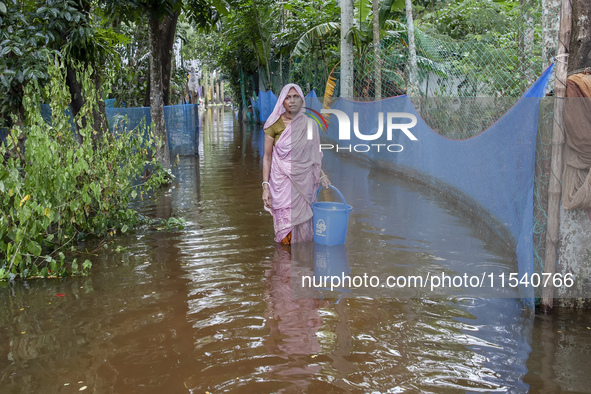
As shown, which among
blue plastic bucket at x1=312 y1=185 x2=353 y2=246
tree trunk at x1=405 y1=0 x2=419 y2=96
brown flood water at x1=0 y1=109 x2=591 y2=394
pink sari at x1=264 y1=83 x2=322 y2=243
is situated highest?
tree trunk at x1=405 y1=0 x2=419 y2=96

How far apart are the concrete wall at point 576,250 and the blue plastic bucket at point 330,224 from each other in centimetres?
204

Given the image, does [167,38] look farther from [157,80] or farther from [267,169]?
[267,169]

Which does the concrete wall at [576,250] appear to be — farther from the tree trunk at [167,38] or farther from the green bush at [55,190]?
the tree trunk at [167,38]

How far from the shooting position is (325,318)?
399 centimetres

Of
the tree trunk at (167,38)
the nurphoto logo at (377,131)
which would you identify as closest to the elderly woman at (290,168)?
the nurphoto logo at (377,131)

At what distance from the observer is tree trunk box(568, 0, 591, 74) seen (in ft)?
13.6

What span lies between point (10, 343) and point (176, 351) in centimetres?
113

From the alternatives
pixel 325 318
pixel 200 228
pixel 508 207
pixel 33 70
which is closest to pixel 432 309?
pixel 325 318

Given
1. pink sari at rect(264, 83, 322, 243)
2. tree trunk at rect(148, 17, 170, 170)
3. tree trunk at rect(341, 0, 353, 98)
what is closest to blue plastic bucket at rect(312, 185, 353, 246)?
pink sari at rect(264, 83, 322, 243)

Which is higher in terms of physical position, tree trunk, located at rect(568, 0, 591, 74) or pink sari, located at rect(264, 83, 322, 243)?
tree trunk, located at rect(568, 0, 591, 74)

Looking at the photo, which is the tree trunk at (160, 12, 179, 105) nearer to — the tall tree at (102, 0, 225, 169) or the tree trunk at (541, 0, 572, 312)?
the tall tree at (102, 0, 225, 169)

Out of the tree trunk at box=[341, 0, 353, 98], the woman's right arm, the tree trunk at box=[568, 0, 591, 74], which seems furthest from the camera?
the tree trunk at box=[341, 0, 353, 98]

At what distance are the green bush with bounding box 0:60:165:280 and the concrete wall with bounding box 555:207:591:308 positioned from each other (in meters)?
3.98

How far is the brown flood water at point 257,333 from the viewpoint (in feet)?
10.3
